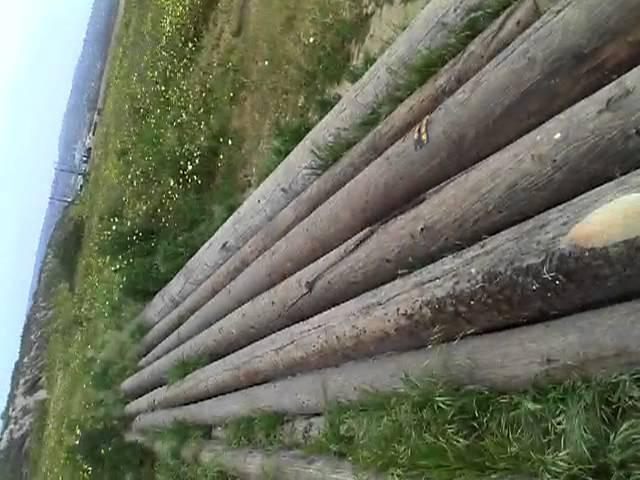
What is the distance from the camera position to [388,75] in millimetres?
3389

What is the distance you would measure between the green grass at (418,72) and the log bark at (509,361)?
958 mm

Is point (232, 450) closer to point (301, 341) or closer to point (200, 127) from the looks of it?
point (301, 341)

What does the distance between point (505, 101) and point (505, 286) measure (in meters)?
0.55

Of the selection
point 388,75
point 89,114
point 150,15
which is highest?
point 89,114

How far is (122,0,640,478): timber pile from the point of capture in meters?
1.83

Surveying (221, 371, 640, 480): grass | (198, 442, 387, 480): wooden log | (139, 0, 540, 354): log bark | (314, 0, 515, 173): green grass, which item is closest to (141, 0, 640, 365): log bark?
(139, 0, 540, 354): log bark

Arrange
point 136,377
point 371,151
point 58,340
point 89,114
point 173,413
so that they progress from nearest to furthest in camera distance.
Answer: point 371,151 < point 173,413 < point 136,377 < point 58,340 < point 89,114

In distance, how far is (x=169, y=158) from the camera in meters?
8.29

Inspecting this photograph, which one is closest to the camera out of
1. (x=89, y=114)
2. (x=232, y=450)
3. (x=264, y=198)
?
(x=232, y=450)

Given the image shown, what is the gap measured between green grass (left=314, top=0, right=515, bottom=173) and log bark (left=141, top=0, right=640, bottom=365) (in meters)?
0.30

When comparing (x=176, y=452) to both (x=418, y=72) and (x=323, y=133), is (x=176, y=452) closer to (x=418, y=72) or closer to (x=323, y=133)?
(x=323, y=133)

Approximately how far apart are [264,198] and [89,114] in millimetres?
15001

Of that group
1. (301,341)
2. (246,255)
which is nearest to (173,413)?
(246,255)

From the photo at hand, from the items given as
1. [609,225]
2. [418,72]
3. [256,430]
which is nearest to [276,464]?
[256,430]
